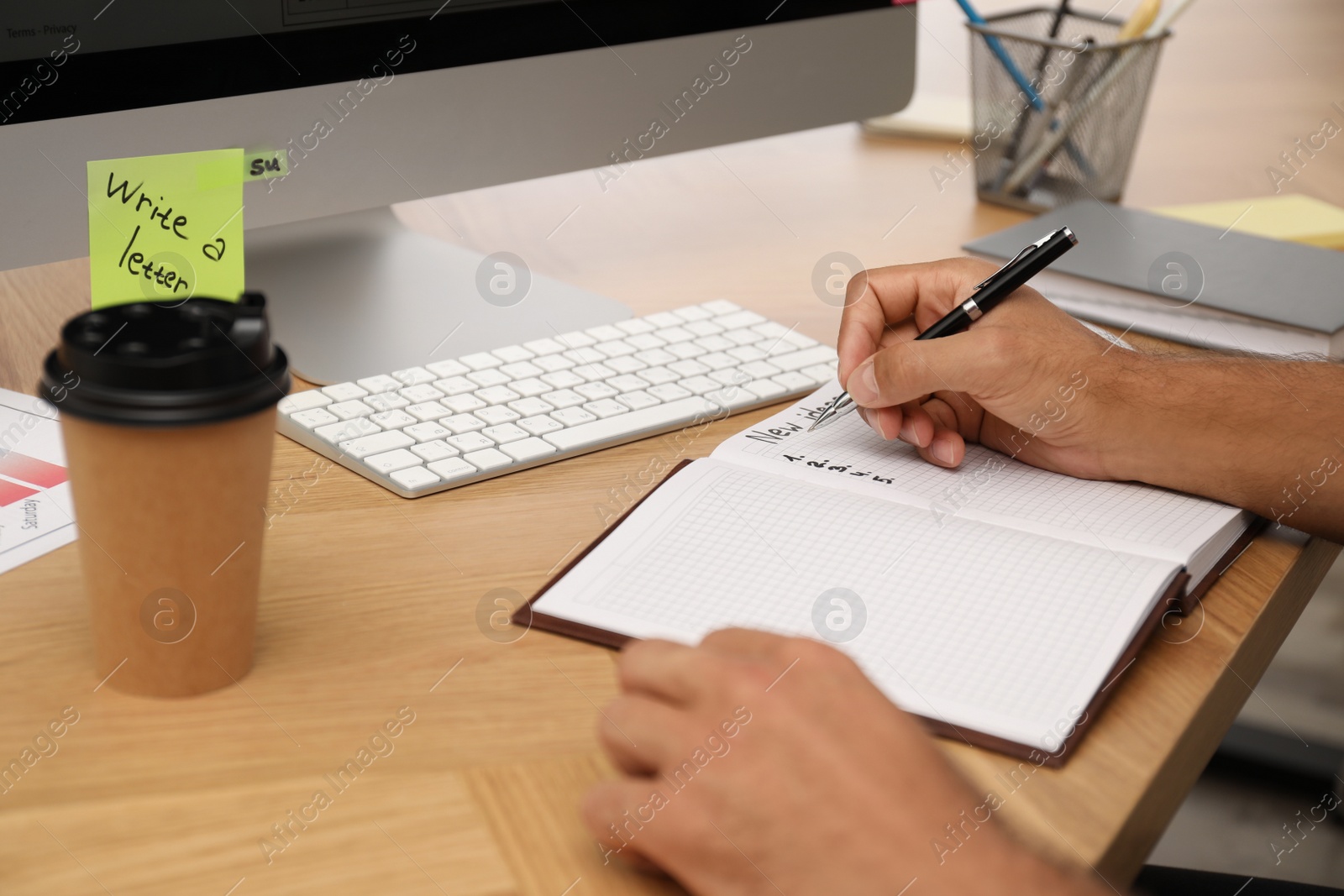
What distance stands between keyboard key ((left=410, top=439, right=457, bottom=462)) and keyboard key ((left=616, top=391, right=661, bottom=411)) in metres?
0.12

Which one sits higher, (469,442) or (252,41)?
(252,41)

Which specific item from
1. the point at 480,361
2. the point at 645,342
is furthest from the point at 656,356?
the point at 480,361

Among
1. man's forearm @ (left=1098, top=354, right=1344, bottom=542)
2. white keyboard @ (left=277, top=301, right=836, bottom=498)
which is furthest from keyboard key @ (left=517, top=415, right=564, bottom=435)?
man's forearm @ (left=1098, top=354, right=1344, bottom=542)

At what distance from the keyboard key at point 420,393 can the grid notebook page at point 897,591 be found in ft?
0.60

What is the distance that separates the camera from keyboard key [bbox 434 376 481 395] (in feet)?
2.50

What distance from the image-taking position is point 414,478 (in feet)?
2.22

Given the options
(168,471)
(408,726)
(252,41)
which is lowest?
(408,726)

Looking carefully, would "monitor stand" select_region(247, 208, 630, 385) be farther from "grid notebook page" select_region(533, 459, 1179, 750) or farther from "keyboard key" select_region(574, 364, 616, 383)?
"grid notebook page" select_region(533, 459, 1179, 750)

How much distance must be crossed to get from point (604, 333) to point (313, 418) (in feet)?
0.76

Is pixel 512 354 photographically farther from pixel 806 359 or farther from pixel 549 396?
pixel 806 359

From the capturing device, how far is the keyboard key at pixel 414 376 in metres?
0.77

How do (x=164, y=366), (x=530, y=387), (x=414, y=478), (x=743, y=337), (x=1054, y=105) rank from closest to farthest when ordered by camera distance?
(x=164, y=366)
(x=414, y=478)
(x=530, y=387)
(x=743, y=337)
(x=1054, y=105)

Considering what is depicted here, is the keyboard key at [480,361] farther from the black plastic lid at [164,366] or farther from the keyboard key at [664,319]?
the black plastic lid at [164,366]

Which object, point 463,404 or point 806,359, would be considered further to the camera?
point 806,359
